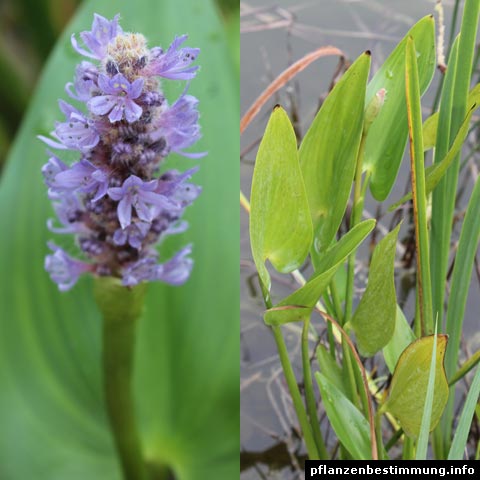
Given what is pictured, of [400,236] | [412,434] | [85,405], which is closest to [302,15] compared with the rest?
[400,236]

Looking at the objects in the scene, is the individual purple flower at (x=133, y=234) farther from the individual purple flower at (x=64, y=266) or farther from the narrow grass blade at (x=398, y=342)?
the narrow grass blade at (x=398, y=342)

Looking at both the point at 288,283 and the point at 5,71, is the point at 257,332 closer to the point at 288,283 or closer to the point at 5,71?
the point at 288,283

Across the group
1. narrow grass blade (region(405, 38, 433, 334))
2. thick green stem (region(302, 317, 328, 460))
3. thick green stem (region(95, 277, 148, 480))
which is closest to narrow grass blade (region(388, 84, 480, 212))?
narrow grass blade (region(405, 38, 433, 334))

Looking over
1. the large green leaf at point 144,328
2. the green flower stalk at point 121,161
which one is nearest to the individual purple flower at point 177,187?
the green flower stalk at point 121,161

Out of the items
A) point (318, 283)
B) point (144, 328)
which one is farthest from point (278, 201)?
point (144, 328)

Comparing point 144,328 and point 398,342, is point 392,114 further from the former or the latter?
point 144,328
